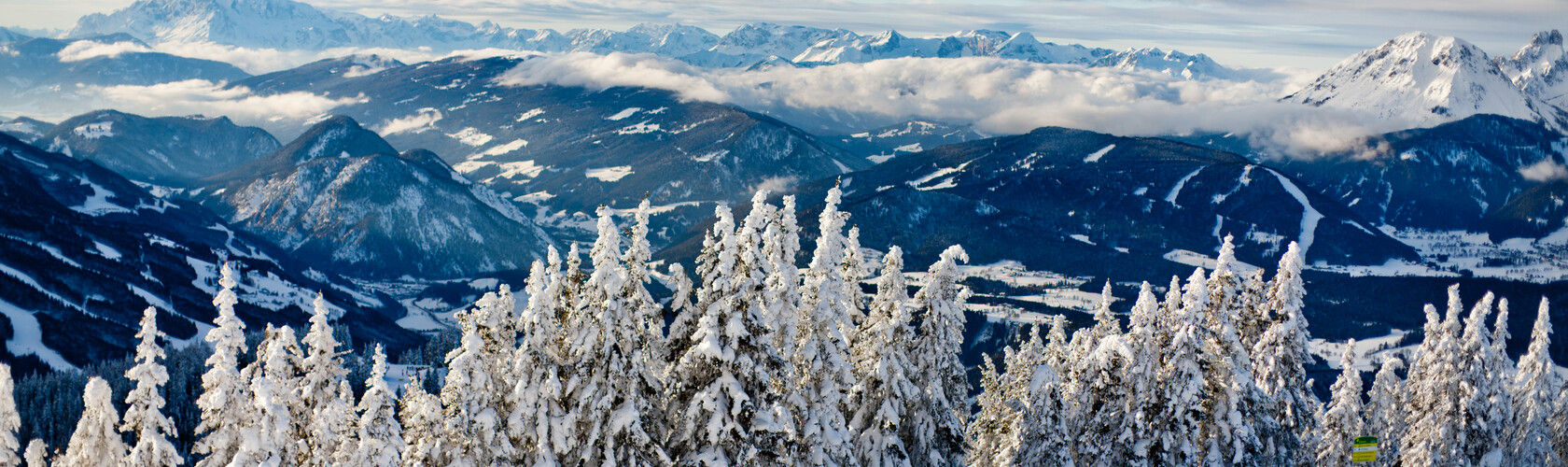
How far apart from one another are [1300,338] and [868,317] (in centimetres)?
1581

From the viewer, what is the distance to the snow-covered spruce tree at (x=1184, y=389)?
3131 cm

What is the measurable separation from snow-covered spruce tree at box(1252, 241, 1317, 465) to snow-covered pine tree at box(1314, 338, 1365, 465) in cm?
782

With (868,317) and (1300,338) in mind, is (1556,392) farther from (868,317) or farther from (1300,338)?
(868,317)

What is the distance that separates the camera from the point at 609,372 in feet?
87.2

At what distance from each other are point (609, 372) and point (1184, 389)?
1843 centimetres

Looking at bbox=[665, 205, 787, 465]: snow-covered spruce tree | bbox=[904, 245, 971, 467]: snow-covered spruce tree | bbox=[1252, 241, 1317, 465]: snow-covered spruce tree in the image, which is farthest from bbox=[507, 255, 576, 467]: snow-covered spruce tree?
bbox=[1252, 241, 1317, 465]: snow-covered spruce tree

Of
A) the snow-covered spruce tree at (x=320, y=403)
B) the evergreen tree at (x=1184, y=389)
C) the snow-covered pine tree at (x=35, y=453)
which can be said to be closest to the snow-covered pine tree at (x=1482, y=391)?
the evergreen tree at (x=1184, y=389)

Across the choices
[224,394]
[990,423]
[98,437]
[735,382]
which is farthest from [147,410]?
[990,423]

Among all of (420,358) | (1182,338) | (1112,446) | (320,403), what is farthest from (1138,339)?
(420,358)

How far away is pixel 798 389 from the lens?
2917cm

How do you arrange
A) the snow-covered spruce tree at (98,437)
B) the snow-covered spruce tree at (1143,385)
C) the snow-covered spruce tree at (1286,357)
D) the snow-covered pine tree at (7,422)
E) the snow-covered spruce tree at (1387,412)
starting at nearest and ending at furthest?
the snow-covered spruce tree at (98,437)
the snow-covered pine tree at (7,422)
the snow-covered spruce tree at (1143,385)
the snow-covered spruce tree at (1286,357)
the snow-covered spruce tree at (1387,412)

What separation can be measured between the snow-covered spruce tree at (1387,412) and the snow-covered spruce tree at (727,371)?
3126cm

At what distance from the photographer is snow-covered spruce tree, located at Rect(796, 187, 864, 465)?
28.8 metres

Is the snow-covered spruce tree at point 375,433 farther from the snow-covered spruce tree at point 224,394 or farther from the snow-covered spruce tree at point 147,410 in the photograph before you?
the snow-covered spruce tree at point 147,410
